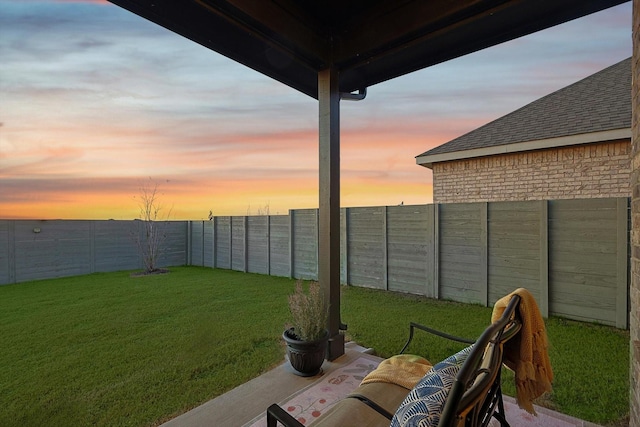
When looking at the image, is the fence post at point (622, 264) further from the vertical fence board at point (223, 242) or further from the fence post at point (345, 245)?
the vertical fence board at point (223, 242)

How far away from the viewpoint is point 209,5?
2.06 meters

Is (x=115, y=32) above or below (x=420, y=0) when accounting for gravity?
above

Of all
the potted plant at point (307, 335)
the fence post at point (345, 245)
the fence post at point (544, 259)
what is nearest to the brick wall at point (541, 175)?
→ the fence post at point (544, 259)

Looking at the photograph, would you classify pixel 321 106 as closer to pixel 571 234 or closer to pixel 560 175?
pixel 571 234

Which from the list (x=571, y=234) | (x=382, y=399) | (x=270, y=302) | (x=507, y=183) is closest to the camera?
(x=382, y=399)

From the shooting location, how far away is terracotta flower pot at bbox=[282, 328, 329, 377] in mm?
2701

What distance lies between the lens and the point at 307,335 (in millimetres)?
2756

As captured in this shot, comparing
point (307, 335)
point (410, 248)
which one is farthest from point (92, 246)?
point (307, 335)

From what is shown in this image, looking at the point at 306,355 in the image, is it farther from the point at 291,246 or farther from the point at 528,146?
the point at 528,146

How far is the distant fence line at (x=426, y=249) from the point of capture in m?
4.29

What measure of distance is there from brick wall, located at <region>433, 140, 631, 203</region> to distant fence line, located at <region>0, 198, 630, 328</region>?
5.21 feet

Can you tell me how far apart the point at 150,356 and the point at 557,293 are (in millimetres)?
5455

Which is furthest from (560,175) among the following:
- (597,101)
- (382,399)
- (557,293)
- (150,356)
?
(150,356)

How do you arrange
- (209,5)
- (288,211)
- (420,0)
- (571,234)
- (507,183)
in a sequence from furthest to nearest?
(288,211)
(507,183)
(571,234)
(420,0)
(209,5)
